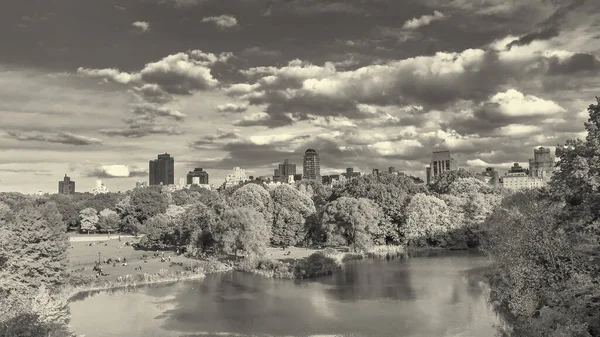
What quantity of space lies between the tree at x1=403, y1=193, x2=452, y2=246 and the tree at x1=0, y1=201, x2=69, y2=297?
53.8m

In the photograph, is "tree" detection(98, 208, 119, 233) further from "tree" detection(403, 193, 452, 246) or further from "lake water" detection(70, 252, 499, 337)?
"tree" detection(403, 193, 452, 246)

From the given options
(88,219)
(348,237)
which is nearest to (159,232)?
(348,237)

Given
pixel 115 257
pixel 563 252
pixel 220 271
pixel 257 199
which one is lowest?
pixel 220 271

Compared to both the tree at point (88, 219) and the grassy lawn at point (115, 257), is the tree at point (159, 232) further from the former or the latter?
the tree at point (88, 219)

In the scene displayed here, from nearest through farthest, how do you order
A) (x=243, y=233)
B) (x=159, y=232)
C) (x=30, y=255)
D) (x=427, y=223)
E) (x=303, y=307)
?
(x=303, y=307) < (x=30, y=255) < (x=243, y=233) < (x=427, y=223) < (x=159, y=232)

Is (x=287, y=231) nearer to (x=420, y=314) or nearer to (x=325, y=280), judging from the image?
(x=325, y=280)

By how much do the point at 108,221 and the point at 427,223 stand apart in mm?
77249

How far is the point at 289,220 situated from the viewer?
83.6 meters

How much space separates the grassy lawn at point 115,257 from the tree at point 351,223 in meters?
22.3

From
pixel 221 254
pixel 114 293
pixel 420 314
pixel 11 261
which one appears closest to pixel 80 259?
pixel 221 254

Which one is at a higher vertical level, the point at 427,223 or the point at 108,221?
the point at 108,221

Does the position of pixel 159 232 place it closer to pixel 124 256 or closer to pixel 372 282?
pixel 124 256

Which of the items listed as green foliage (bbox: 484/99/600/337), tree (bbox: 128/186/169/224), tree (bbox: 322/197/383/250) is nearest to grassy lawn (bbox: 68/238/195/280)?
tree (bbox: 128/186/169/224)

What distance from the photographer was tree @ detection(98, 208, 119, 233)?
118700 mm
